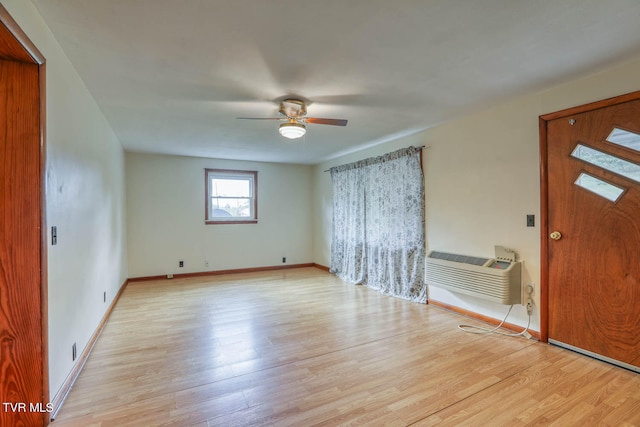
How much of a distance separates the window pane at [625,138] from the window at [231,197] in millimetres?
5343

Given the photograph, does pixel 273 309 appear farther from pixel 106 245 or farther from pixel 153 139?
pixel 153 139

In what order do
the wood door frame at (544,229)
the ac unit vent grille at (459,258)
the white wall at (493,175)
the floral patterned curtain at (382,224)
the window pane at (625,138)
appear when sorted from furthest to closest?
the floral patterned curtain at (382,224) → the ac unit vent grille at (459,258) → the wood door frame at (544,229) → the white wall at (493,175) → the window pane at (625,138)

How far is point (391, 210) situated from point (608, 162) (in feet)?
8.33

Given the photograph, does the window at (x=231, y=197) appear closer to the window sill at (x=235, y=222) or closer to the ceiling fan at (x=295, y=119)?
the window sill at (x=235, y=222)

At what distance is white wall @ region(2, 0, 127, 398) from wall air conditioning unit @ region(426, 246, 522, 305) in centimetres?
351

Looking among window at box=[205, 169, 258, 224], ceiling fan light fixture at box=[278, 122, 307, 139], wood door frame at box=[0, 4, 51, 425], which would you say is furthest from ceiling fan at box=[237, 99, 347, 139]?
window at box=[205, 169, 258, 224]

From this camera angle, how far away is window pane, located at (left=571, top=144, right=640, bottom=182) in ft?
7.52

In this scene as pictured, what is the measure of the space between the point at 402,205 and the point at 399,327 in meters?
1.80

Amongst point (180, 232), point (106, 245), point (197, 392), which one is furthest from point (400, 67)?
point (180, 232)

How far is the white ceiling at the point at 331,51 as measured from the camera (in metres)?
1.66

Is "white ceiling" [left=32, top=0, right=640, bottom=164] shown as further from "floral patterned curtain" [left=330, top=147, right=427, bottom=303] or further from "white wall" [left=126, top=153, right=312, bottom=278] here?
"white wall" [left=126, top=153, right=312, bottom=278]

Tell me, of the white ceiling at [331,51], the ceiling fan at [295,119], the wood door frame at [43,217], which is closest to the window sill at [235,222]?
the white ceiling at [331,51]

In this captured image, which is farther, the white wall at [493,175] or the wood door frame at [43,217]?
the white wall at [493,175]

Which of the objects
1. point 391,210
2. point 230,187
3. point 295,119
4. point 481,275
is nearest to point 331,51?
point 295,119
